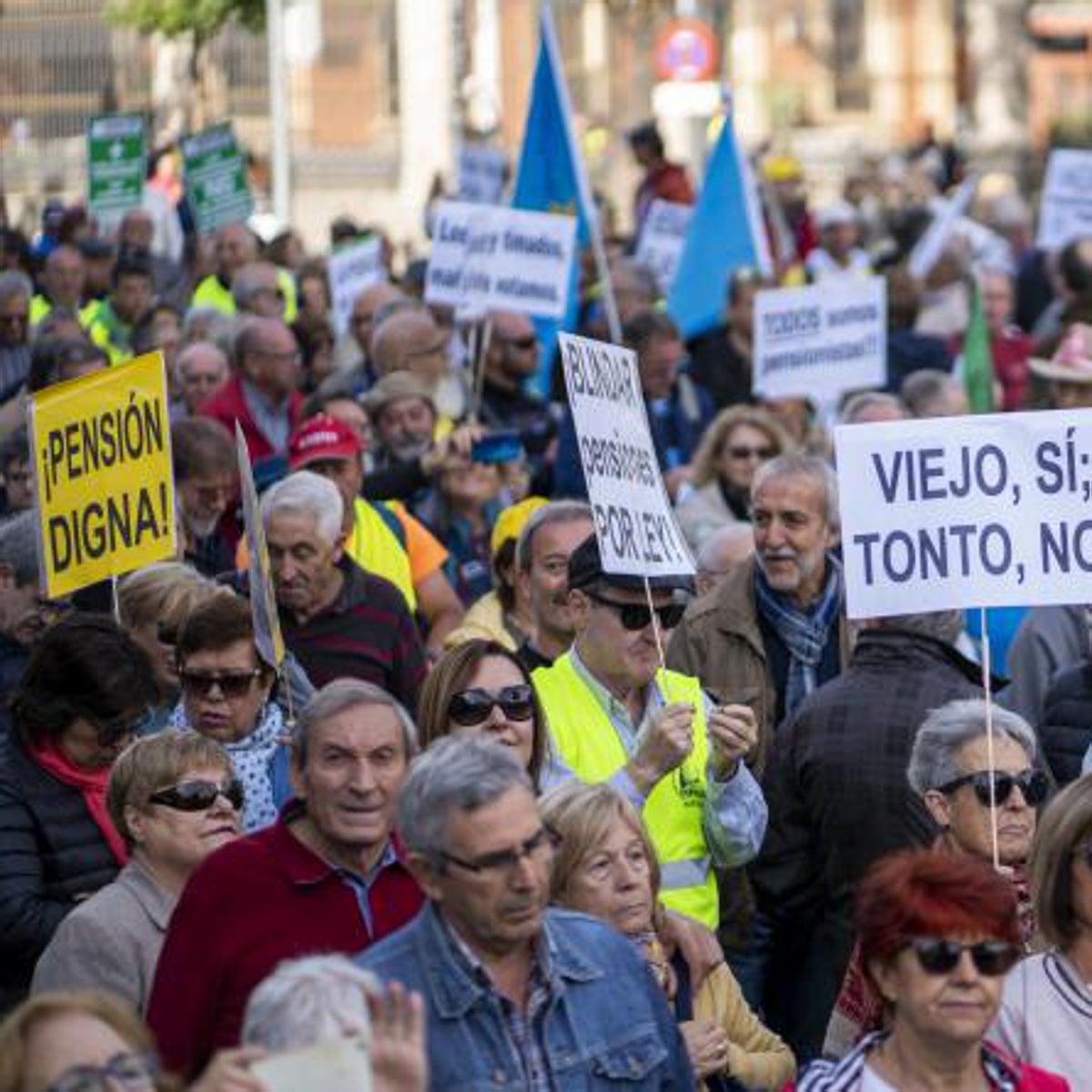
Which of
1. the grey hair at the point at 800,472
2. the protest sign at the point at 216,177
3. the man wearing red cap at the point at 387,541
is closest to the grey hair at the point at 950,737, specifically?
the grey hair at the point at 800,472

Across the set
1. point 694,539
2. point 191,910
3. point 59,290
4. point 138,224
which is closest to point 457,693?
point 191,910

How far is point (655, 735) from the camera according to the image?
319 inches

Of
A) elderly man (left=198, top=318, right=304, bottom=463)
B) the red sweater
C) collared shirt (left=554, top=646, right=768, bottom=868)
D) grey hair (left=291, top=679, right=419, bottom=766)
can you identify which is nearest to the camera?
the red sweater

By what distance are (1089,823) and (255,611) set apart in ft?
8.07

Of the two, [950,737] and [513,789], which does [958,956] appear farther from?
[950,737]

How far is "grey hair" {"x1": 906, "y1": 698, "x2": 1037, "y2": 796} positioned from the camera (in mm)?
7867

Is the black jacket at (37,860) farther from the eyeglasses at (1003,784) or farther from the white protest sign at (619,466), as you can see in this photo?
the eyeglasses at (1003,784)

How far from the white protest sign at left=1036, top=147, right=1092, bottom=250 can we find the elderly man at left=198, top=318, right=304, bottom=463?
8.31m

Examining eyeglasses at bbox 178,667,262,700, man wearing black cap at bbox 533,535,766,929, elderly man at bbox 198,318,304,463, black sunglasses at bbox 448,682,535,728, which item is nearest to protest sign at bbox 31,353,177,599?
eyeglasses at bbox 178,667,262,700

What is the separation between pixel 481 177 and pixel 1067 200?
3209mm

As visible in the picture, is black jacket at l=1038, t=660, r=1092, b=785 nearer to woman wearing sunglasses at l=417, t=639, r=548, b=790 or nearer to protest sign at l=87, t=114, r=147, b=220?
woman wearing sunglasses at l=417, t=639, r=548, b=790

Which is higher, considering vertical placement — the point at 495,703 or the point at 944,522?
the point at 944,522

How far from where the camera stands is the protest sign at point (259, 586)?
28.6 feet

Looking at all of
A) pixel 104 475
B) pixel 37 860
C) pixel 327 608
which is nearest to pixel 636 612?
pixel 37 860
